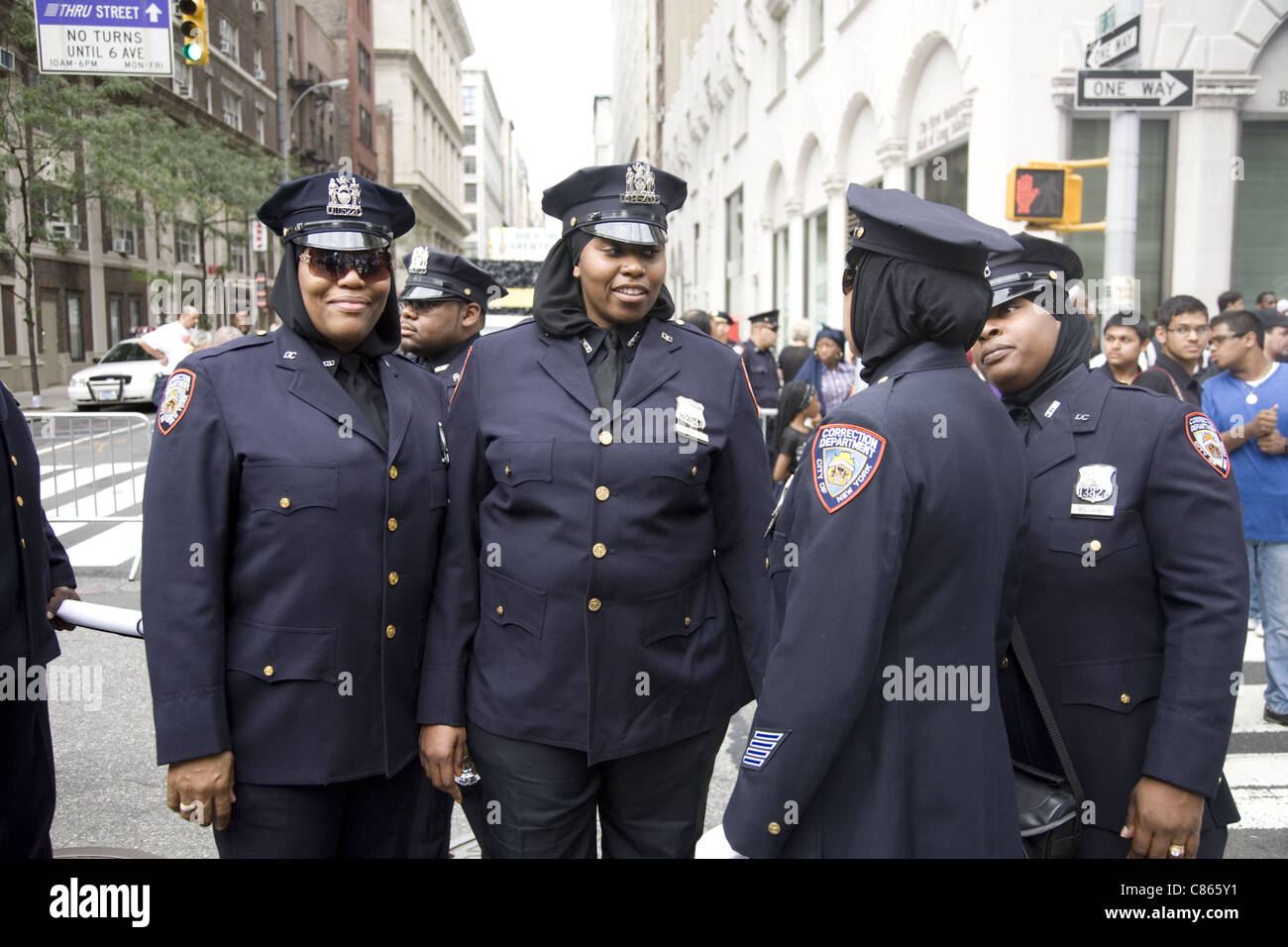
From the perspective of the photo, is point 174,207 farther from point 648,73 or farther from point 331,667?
point 648,73

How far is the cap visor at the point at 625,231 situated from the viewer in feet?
9.11

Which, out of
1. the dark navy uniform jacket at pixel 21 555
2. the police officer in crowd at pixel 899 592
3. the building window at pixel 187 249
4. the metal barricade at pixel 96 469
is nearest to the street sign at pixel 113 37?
the metal barricade at pixel 96 469

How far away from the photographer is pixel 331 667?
2.61m

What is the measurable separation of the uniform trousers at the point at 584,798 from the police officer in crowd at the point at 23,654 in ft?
4.28

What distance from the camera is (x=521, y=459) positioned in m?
2.71

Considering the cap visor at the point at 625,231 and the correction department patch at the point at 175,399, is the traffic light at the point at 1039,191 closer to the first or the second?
the cap visor at the point at 625,231

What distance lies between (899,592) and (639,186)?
4.73 feet

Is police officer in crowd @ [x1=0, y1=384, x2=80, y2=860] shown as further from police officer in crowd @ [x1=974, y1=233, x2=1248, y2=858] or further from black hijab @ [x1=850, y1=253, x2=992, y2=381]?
police officer in crowd @ [x1=974, y1=233, x2=1248, y2=858]

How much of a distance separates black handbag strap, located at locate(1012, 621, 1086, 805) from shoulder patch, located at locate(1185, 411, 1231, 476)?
2.03 feet

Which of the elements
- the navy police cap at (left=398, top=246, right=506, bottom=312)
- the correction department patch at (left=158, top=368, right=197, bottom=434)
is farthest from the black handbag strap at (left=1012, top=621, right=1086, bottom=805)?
the navy police cap at (left=398, top=246, right=506, bottom=312)

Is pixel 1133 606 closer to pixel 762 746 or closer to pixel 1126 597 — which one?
pixel 1126 597

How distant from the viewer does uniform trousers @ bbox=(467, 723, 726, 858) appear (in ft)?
8.73
